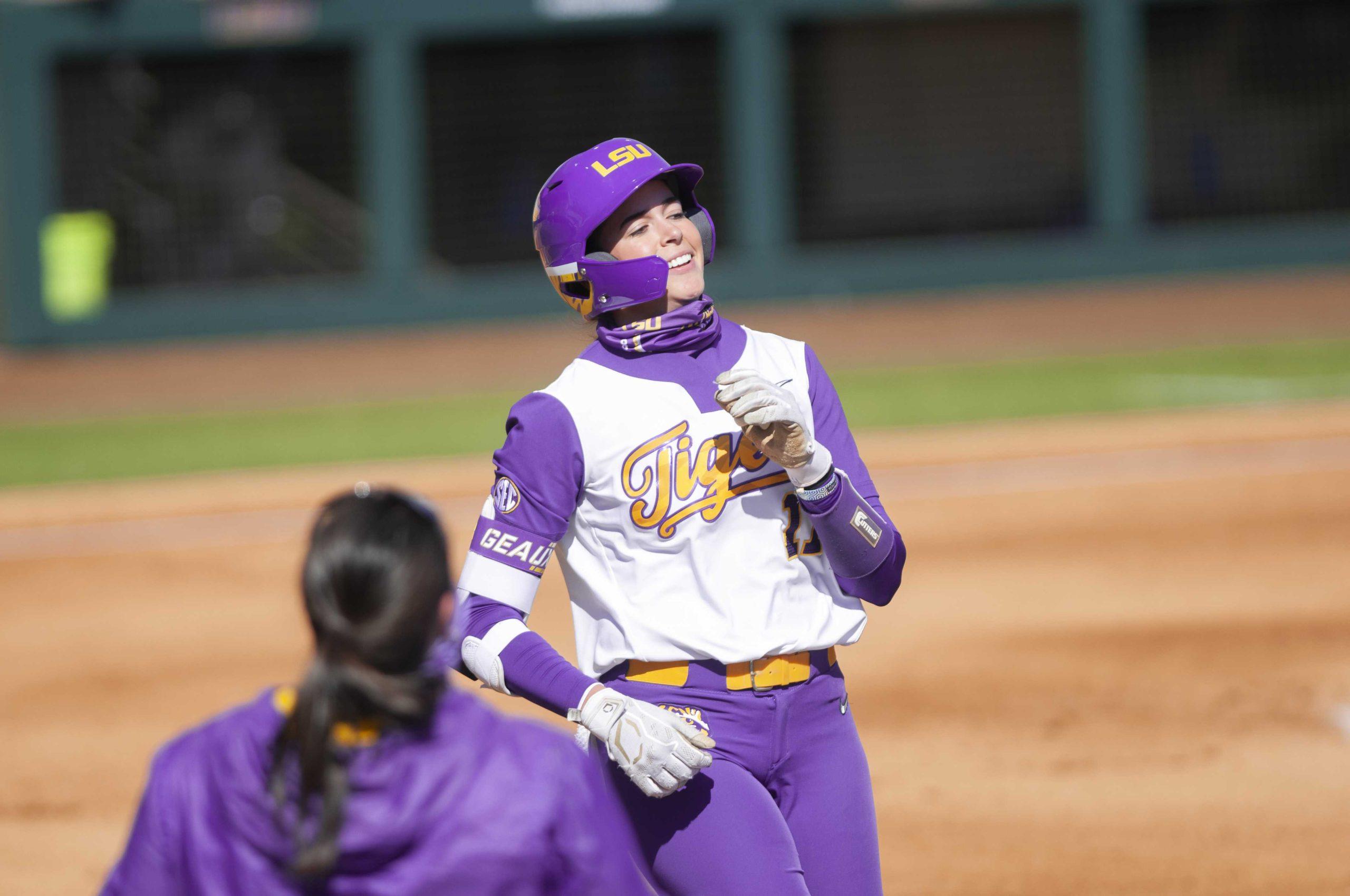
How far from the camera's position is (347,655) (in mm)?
2006

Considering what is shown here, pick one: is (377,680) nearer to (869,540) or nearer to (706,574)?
(706,574)

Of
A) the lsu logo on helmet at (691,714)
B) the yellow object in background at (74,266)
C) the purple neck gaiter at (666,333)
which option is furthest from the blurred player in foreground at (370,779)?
the yellow object in background at (74,266)

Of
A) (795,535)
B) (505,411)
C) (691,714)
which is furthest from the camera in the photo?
(505,411)

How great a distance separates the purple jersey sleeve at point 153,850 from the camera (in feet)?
6.77

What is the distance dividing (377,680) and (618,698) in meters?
0.80

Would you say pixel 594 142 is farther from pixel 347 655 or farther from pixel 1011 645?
pixel 347 655

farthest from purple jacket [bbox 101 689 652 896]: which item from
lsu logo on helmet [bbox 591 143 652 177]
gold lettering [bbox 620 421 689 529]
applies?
lsu logo on helmet [bbox 591 143 652 177]

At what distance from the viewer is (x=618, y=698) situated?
274 centimetres

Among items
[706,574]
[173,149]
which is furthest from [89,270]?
[706,574]

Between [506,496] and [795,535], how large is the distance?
612 millimetres

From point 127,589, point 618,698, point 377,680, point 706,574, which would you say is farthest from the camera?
point 127,589

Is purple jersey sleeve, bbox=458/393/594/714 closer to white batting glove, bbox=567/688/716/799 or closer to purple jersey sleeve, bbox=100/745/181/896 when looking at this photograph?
white batting glove, bbox=567/688/716/799

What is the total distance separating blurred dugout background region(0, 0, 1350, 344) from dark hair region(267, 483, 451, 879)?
18816 millimetres

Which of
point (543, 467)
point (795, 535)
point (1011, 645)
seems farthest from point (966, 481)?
point (543, 467)
